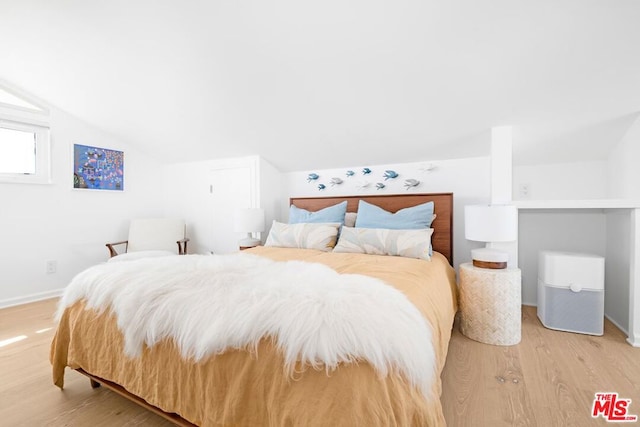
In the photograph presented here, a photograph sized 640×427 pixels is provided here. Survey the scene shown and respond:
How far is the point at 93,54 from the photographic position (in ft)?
7.72

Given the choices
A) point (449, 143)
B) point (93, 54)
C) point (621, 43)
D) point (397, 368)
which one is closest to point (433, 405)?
point (397, 368)

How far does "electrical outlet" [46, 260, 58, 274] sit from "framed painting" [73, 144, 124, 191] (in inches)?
35.3

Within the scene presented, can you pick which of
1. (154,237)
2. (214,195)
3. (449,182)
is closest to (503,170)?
(449,182)

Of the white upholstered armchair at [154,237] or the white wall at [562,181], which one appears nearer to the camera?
the white wall at [562,181]

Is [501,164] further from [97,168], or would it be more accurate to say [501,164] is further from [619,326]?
[97,168]

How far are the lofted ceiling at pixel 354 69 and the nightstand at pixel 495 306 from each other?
4.10 feet

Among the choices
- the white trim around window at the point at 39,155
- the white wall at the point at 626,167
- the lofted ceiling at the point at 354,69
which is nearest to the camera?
the lofted ceiling at the point at 354,69

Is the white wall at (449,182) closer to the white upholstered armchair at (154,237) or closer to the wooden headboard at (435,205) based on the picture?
the wooden headboard at (435,205)

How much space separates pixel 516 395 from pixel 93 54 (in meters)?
3.75

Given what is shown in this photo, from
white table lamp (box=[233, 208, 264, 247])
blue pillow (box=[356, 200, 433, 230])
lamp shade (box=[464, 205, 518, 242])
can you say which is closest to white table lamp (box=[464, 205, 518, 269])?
lamp shade (box=[464, 205, 518, 242])

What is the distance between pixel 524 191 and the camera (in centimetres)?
280

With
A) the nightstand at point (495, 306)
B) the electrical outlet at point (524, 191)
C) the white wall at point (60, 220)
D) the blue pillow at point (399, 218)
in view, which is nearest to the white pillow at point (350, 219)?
the blue pillow at point (399, 218)

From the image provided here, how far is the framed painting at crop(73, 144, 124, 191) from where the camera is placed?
11.2 feet
